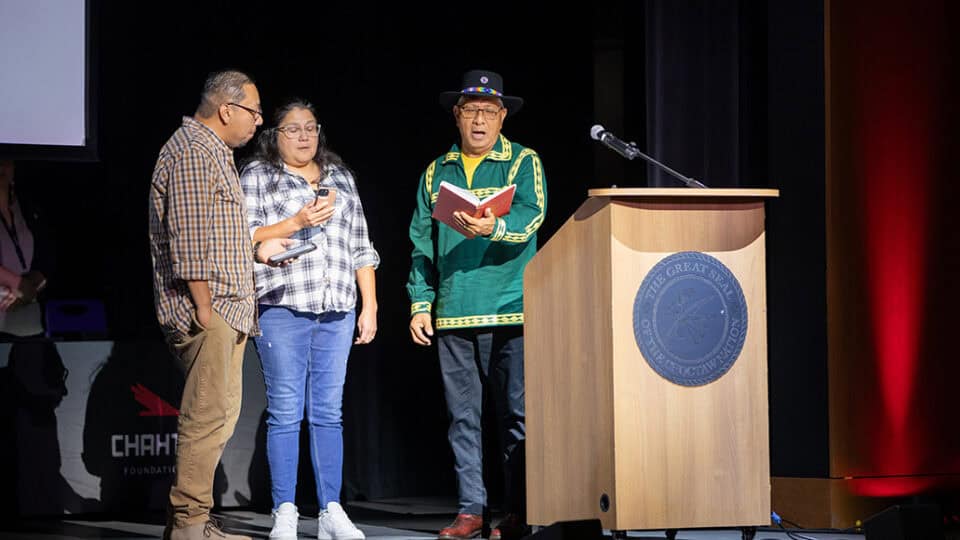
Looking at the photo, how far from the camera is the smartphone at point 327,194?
4315mm

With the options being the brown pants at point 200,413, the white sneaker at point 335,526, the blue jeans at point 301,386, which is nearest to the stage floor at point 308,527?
the white sneaker at point 335,526

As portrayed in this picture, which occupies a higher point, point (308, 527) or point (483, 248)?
point (483, 248)

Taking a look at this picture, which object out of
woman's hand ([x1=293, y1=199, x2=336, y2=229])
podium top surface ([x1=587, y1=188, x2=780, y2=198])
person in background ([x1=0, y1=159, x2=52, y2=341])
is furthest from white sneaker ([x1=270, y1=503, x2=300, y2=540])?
person in background ([x1=0, y1=159, x2=52, y2=341])

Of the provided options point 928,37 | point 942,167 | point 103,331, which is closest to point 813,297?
point 942,167

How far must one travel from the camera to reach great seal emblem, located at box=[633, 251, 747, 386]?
344cm

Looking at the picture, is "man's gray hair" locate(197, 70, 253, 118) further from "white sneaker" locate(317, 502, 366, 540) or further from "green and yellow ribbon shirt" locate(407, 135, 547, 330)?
"white sneaker" locate(317, 502, 366, 540)

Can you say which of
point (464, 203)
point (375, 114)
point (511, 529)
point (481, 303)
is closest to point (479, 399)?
point (481, 303)

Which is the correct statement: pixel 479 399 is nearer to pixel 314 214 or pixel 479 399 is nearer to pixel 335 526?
pixel 335 526

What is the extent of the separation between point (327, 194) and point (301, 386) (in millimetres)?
685

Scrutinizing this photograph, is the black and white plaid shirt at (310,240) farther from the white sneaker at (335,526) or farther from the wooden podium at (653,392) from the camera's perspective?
the wooden podium at (653,392)

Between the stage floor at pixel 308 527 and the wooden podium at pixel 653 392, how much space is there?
3.33 ft

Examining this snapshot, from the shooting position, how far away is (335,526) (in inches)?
173

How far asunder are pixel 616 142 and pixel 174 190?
1384 mm

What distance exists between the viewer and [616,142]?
370cm
